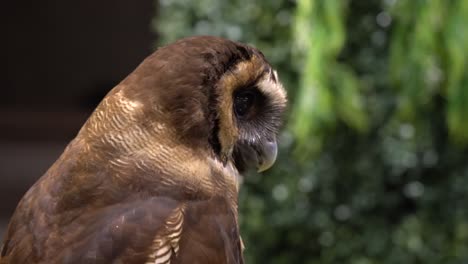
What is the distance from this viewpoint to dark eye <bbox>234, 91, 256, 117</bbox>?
225 centimetres

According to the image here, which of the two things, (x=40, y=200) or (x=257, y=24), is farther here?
(x=257, y=24)

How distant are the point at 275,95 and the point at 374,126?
227 centimetres

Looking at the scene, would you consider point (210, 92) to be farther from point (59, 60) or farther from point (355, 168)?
point (59, 60)

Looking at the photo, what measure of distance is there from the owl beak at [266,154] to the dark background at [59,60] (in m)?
5.25

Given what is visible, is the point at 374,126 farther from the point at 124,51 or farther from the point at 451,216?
the point at 124,51

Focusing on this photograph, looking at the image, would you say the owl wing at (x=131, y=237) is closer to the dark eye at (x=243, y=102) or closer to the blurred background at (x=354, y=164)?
the dark eye at (x=243, y=102)

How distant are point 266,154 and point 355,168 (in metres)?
2.35

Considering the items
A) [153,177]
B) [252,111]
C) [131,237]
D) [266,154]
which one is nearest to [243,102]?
[252,111]

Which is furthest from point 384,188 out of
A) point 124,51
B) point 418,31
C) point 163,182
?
point 124,51

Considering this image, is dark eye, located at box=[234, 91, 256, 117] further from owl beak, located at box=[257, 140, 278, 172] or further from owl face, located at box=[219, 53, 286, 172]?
owl beak, located at box=[257, 140, 278, 172]

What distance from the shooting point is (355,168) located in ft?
15.4

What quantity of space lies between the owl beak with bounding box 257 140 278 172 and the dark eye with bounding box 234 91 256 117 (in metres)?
0.10

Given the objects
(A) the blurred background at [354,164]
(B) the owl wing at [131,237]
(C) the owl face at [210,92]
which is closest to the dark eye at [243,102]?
(C) the owl face at [210,92]

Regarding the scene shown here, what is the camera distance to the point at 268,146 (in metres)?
2.39
